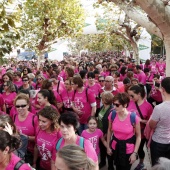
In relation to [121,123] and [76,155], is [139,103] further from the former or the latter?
[76,155]

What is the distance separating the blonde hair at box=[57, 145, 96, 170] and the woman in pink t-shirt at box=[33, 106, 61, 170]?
5.06ft

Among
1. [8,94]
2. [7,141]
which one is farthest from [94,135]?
[8,94]

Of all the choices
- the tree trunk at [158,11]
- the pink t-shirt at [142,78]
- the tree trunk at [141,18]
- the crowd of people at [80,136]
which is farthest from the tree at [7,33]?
the pink t-shirt at [142,78]

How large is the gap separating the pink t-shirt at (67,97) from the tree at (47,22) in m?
9.71

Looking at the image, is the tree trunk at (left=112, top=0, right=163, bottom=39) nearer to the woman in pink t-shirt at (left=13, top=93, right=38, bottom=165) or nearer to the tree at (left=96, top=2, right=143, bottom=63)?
the woman in pink t-shirt at (left=13, top=93, right=38, bottom=165)

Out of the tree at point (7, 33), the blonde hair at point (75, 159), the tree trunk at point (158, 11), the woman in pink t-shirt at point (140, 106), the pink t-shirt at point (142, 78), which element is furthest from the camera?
the pink t-shirt at point (142, 78)

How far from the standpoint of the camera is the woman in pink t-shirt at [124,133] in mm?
4379

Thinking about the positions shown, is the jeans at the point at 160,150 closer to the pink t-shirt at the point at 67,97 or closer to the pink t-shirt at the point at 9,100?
the pink t-shirt at the point at 67,97

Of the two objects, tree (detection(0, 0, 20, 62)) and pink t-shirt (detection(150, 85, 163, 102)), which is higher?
tree (detection(0, 0, 20, 62))

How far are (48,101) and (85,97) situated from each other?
868mm

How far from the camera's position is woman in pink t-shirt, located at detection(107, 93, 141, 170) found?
172 inches

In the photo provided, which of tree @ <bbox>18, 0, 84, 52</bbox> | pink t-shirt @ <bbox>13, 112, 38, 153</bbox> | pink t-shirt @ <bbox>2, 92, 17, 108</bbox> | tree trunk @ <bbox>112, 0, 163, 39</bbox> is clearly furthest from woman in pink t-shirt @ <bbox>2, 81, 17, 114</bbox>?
tree @ <bbox>18, 0, 84, 52</bbox>

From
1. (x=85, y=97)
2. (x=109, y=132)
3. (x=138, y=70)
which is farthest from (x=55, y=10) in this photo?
(x=109, y=132)

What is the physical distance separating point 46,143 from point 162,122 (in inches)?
66.8
